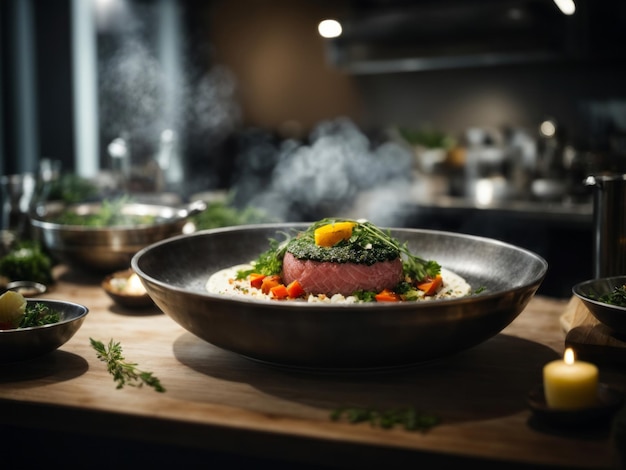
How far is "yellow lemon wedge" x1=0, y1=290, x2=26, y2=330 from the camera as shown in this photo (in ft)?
5.32

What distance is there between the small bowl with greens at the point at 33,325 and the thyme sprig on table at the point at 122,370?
→ 0.07 m

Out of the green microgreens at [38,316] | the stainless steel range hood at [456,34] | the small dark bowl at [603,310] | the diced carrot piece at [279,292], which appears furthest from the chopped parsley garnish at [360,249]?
the stainless steel range hood at [456,34]

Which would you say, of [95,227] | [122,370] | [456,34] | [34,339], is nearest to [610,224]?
[122,370]

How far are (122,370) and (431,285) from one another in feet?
2.43

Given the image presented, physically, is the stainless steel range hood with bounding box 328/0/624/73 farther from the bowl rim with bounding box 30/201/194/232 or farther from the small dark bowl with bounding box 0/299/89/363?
the small dark bowl with bounding box 0/299/89/363

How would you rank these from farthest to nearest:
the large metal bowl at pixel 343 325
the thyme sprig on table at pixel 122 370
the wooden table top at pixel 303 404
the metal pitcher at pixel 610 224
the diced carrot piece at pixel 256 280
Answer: the metal pitcher at pixel 610 224 → the diced carrot piece at pixel 256 280 → the thyme sprig on table at pixel 122 370 → the large metal bowl at pixel 343 325 → the wooden table top at pixel 303 404

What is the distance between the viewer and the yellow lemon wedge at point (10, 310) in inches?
63.8

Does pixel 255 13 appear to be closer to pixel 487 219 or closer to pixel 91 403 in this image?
pixel 487 219

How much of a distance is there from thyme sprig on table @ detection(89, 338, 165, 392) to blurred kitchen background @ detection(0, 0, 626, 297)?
1788 mm

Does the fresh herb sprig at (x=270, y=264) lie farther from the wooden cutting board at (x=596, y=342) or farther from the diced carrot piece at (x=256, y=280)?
the wooden cutting board at (x=596, y=342)

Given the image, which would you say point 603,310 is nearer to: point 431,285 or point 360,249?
point 431,285

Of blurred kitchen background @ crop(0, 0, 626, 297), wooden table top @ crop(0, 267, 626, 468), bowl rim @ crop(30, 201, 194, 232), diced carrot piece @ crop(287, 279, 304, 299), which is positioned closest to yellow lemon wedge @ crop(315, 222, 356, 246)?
diced carrot piece @ crop(287, 279, 304, 299)

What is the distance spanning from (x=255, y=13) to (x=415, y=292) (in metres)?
5.07

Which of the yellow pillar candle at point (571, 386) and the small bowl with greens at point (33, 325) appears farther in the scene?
the small bowl with greens at point (33, 325)
